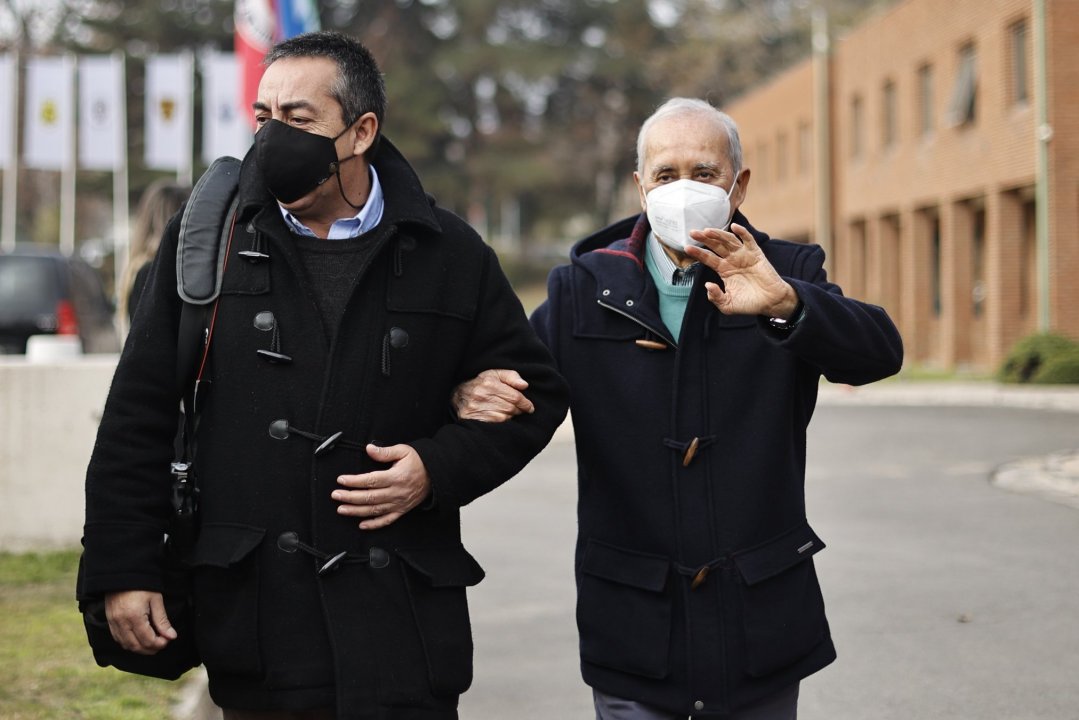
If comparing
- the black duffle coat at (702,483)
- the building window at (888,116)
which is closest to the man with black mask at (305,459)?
the black duffle coat at (702,483)

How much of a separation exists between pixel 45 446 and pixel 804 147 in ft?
128

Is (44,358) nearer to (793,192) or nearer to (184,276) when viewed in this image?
(184,276)

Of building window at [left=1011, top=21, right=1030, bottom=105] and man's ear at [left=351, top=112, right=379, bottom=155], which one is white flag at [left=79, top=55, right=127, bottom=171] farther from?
man's ear at [left=351, top=112, right=379, bottom=155]

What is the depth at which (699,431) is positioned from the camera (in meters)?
3.70

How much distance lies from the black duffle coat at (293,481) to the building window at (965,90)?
29.1 m

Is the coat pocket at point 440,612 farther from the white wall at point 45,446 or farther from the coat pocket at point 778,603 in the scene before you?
the white wall at point 45,446

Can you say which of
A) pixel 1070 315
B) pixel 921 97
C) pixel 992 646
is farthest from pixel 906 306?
pixel 992 646

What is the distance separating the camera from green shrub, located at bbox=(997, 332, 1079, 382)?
24.3m

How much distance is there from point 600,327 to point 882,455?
12.2 metres

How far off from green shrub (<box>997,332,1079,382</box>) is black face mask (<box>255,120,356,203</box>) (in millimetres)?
22145

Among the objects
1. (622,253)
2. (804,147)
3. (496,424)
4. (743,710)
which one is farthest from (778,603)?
(804,147)

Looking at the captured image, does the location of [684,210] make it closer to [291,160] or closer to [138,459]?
[291,160]

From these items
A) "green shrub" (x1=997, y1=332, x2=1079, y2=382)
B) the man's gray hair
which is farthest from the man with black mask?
"green shrub" (x1=997, y1=332, x2=1079, y2=382)

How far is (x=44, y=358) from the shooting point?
9.83 metres
